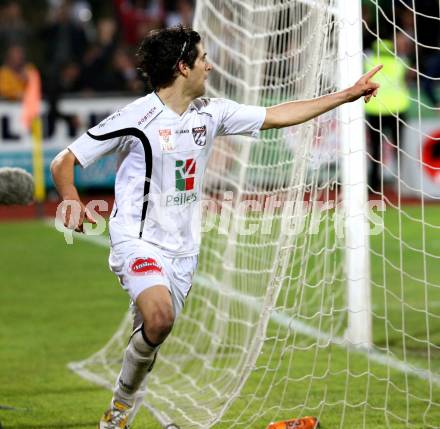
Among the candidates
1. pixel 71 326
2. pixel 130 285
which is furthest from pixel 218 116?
pixel 71 326

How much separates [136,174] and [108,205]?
437 inches

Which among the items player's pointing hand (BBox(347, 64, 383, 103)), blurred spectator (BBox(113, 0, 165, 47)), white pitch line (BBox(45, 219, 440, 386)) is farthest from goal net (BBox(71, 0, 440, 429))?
blurred spectator (BBox(113, 0, 165, 47))

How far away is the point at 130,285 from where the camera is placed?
4.84 m

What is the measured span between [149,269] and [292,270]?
1346 millimetres

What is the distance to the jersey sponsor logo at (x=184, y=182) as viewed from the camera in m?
4.95

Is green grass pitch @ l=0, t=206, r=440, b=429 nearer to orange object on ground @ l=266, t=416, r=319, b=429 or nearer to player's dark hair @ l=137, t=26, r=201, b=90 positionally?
orange object on ground @ l=266, t=416, r=319, b=429

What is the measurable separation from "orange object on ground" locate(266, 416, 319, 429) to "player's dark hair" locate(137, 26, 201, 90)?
1.75m

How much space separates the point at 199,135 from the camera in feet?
16.5

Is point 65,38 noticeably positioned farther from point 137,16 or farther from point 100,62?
point 137,16

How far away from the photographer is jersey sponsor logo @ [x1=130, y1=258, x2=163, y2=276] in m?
4.82

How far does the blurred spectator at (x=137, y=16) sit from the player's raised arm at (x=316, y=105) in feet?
44.9

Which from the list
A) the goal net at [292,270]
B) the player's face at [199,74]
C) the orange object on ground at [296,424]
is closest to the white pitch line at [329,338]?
the goal net at [292,270]

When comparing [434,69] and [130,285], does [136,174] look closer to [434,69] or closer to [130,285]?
[130,285]

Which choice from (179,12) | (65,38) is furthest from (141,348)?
(179,12)
